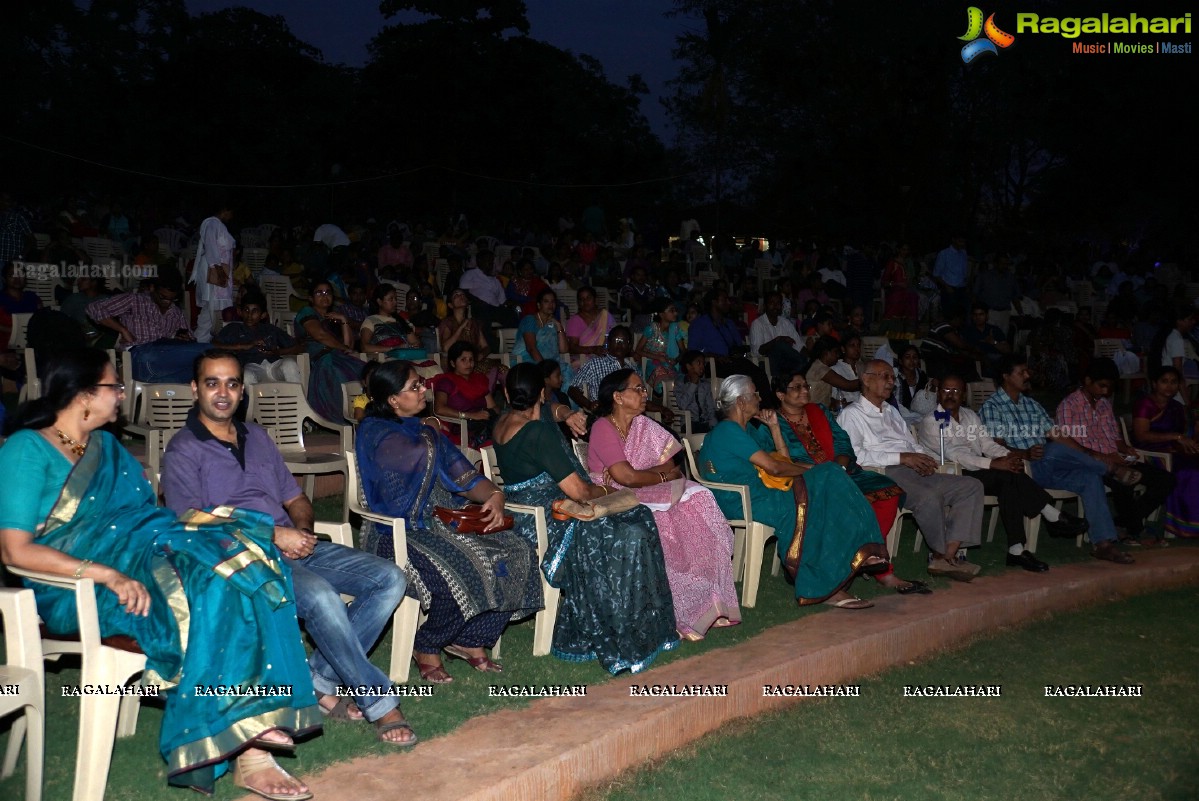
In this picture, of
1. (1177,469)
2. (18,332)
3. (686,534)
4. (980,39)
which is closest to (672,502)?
(686,534)

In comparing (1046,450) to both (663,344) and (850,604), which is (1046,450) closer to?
(850,604)

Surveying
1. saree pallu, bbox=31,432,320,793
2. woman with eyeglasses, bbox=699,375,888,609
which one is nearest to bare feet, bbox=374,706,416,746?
saree pallu, bbox=31,432,320,793

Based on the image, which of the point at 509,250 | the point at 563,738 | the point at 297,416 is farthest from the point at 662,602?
the point at 509,250

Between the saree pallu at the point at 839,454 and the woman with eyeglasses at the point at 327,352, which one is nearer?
the saree pallu at the point at 839,454

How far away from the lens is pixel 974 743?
4.27 metres

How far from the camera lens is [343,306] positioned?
344 inches

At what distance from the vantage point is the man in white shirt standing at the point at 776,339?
10203mm

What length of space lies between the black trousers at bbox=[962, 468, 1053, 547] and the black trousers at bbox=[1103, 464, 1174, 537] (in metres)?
A: 0.87

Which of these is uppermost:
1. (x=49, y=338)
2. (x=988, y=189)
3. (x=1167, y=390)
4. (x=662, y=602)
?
(x=988, y=189)

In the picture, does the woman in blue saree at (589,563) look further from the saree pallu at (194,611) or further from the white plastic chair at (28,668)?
the white plastic chair at (28,668)

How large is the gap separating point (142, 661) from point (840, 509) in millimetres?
3492

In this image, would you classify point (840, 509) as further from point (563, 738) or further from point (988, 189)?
point (988, 189)

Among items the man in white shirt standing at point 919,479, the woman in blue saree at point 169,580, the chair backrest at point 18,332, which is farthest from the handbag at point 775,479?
the chair backrest at point 18,332

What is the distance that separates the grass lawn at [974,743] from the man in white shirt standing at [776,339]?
4.96m
